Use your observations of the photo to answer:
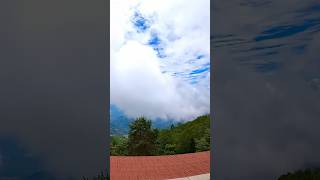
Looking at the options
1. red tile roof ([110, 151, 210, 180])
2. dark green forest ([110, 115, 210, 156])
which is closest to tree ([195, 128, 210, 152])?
dark green forest ([110, 115, 210, 156])

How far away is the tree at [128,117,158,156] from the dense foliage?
30.5ft

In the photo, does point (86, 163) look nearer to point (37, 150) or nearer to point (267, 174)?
point (37, 150)

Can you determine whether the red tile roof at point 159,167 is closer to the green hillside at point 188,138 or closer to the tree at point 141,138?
the green hillside at point 188,138

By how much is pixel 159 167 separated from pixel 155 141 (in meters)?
4.18

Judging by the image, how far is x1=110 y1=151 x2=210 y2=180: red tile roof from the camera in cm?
1029

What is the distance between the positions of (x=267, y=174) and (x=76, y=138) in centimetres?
337

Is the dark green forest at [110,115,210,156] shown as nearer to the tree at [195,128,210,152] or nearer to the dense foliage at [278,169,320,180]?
the tree at [195,128,210,152]

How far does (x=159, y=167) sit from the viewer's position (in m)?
11.3

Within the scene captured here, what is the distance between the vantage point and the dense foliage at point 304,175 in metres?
5.63

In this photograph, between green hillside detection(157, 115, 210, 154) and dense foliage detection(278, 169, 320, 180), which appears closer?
dense foliage detection(278, 169, 320, 180)

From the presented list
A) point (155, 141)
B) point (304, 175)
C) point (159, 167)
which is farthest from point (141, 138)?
point (304, 175)

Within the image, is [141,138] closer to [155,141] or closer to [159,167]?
[155,141]

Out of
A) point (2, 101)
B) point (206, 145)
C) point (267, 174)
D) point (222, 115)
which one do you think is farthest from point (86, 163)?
point (206, 145)

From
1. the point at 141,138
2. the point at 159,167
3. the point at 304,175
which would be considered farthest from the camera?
the point at 141,138
